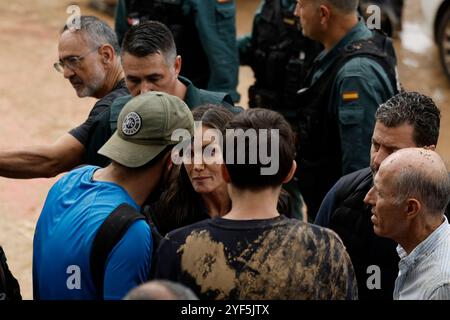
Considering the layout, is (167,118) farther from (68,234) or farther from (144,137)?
(68,234)

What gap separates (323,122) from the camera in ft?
17.3

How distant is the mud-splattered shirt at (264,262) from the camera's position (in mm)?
3133

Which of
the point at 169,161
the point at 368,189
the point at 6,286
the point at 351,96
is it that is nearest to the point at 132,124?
the point at 169,161

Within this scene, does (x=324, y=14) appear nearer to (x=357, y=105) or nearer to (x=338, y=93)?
(x=338, y=93)

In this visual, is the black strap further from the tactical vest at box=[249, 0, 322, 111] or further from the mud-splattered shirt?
the tactical vest at box=[249, 0, 322, 111]

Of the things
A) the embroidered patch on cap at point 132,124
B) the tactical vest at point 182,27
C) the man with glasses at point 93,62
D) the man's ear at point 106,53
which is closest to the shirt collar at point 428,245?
the embroidered patch on cap at point 132,124

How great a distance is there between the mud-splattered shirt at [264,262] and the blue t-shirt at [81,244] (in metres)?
0.28

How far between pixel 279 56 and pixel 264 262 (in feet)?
10.8

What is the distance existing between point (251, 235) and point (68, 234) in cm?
79

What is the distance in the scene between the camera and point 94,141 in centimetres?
464

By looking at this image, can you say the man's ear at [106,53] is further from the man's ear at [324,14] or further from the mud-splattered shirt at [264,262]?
the mud-splattered shirt at [264,262]

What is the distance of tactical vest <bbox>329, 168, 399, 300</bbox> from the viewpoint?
160 inches

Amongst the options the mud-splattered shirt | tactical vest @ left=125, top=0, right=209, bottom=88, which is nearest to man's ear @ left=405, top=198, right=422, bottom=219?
the mud-splattered shirt
